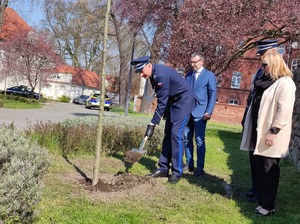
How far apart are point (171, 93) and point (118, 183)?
1446mm

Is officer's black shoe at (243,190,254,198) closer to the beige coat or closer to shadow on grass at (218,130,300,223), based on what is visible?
shadow on grass at (218,130,300,223)

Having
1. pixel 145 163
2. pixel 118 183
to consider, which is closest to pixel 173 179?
pixel 118 183

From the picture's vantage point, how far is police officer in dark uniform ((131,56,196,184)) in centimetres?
466

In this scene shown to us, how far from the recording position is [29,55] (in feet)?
111

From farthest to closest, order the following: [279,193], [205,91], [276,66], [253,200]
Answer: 1. [205,91]
2. [279,193]
3. [253,200]
4. [276,66]

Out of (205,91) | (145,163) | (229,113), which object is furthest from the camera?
(229,113)

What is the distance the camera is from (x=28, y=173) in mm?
2967

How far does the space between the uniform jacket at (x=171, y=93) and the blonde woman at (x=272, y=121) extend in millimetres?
1151

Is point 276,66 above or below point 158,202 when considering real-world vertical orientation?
above

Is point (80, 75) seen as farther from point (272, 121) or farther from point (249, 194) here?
point (272, 121)

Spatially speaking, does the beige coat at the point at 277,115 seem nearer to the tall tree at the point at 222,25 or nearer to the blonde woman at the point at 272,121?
the blonde woman at the point at 272,121

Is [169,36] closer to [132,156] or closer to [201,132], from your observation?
[201,132]

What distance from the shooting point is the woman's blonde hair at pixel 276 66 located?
382 centimetres

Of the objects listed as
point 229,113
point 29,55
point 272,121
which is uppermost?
point 29,55
